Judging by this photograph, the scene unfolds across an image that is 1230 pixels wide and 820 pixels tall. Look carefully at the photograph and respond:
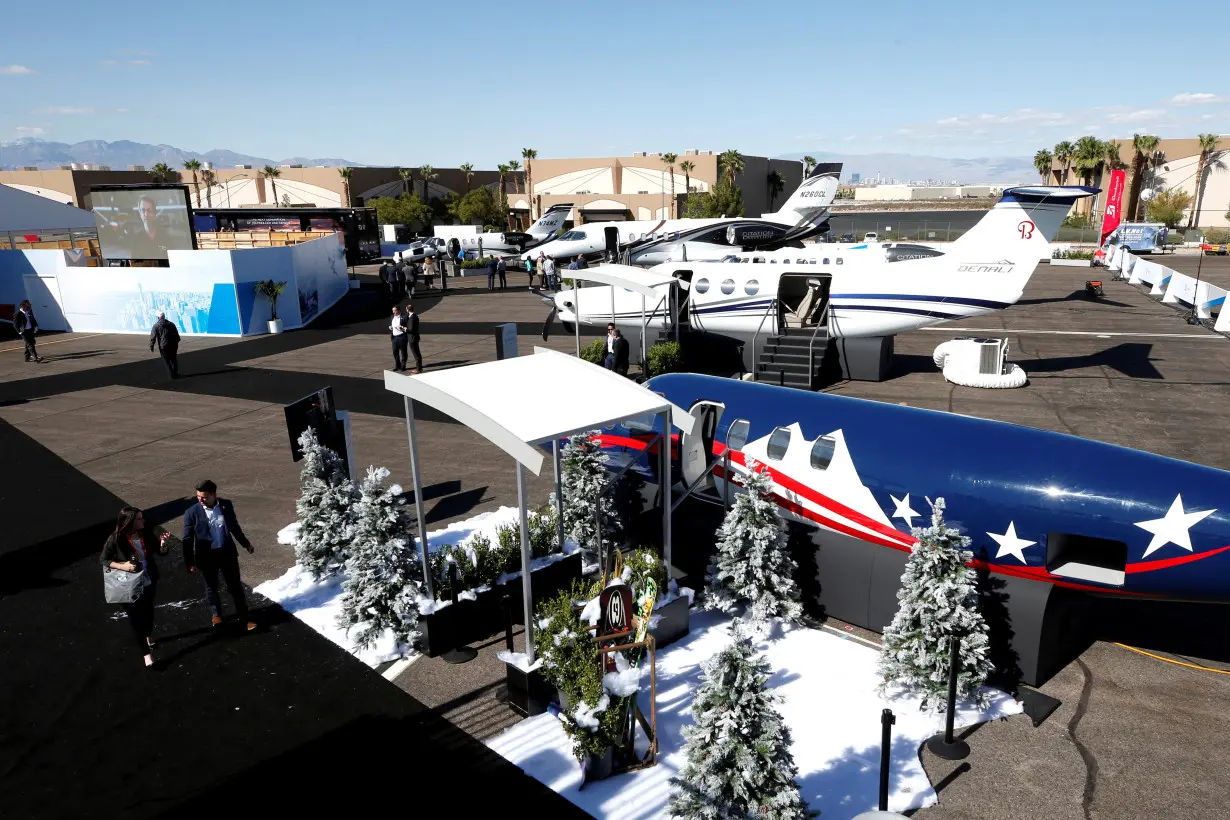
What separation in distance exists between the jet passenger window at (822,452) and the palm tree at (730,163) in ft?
293

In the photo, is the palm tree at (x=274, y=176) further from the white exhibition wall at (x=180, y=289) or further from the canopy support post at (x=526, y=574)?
the canopy support post at (x=526, y=574)

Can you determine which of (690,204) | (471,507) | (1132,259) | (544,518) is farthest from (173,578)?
(690,204)

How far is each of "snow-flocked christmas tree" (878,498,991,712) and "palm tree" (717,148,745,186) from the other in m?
91.5

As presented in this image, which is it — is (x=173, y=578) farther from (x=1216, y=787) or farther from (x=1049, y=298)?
(x=1049, y=298)

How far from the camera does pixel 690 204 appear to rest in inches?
3388

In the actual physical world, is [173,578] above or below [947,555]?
below

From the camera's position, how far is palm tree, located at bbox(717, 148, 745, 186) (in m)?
95.8

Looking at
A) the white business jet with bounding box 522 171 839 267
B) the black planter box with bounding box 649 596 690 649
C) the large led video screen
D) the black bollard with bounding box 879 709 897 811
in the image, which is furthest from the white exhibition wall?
the black bollard with bounding box 879 709 897 811

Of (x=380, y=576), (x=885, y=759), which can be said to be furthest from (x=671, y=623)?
(x=380, y=576)

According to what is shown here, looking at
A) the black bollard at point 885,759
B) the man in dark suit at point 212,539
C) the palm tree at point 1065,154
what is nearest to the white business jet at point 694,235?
the man in dark suit at point 212,539

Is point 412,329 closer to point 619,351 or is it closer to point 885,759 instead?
point 619,351

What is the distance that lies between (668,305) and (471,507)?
43.4ft

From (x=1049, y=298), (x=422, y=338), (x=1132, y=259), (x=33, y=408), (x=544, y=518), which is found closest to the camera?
(x=544, y=518)

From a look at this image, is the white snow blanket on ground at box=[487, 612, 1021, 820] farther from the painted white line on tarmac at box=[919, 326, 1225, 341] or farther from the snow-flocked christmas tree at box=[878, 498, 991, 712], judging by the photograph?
the painted white line on tarmac at box=[919, 326, 1225, 341]
